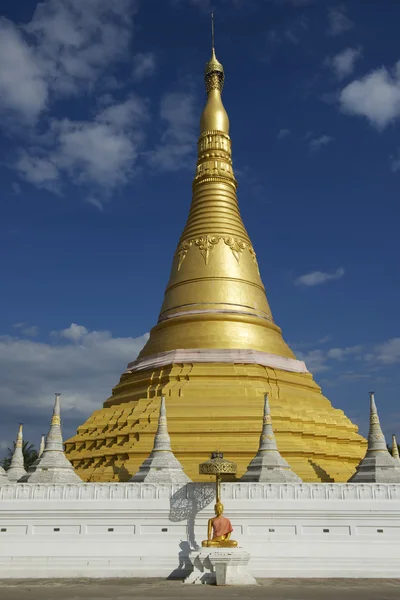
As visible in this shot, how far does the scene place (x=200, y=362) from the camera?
2258 centimetres

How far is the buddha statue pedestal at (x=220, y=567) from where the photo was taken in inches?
504

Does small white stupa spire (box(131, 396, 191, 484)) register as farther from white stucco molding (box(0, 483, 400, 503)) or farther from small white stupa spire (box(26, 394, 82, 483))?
small white stupa spire (box(26, 394, 82, 483))

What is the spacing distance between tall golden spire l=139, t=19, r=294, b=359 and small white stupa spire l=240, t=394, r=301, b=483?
6.88 meters

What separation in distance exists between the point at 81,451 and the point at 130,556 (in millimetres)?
7817

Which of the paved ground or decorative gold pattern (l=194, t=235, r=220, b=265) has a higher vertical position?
decorative gold pattern (l=194, t=235, r=220, b=265)

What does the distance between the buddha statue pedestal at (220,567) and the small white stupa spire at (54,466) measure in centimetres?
475

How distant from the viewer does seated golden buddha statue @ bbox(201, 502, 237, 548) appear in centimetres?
1341

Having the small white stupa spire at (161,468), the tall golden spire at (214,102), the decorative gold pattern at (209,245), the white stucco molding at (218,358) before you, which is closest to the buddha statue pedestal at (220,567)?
the small white stupa spire at (161,468)

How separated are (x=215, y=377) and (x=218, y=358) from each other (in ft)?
3.07

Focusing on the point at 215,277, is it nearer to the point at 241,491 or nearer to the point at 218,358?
the point at 218,358

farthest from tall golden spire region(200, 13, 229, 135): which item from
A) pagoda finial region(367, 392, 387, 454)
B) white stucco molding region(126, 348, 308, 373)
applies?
pagoda finial region(367, 392, 387, 454)

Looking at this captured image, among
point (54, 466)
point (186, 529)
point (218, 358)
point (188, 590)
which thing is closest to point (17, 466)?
point (54, 466)

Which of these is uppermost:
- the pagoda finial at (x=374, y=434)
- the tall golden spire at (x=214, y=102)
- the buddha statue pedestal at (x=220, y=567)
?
the tall golden spire at (x=214, y=102)

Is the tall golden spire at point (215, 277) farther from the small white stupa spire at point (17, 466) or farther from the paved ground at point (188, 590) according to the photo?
the paved ground at point (188, 590)
